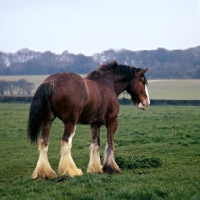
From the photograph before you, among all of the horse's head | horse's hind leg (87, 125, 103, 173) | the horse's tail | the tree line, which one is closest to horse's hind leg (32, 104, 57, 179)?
the horse's tail

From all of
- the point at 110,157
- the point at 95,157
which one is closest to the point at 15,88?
the point at 95,157

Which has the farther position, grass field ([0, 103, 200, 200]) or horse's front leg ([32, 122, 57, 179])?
horse's front leg ([32, 122, 57, 179])

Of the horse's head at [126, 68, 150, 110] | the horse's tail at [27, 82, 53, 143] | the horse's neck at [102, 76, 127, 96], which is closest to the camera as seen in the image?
the horse's tail at [27, 82, 53, 143]

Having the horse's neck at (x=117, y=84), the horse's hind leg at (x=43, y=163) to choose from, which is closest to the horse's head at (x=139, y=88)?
the horse's neck at (x=117, y=84)

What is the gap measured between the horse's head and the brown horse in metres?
0.09

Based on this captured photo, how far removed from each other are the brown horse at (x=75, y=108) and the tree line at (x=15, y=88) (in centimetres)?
5658

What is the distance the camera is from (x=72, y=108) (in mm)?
7160

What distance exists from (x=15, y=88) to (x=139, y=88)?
194 feet

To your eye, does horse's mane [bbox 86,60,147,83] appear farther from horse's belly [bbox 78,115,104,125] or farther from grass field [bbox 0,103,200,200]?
grass field [bbox 0,103,200,200]

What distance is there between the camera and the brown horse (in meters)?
7.09

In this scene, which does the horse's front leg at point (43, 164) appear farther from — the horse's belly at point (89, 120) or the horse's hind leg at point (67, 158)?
the horse's belly at point (89, 120)

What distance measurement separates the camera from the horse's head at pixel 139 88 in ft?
30.5

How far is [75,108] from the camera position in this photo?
283 inches

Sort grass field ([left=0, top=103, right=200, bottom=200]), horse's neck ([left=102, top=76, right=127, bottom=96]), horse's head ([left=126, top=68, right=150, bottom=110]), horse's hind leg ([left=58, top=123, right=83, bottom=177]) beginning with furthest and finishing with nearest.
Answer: horse's head ([left=126, top=68, right=150, bottom=110])
horse's neck ([left=102, top=76, right=127, bottom=96])
horse's hind leg ([left=58, top=123, right=83, bottom=177])
grass field ([left=0, top=103, right=200, bottom=200])
